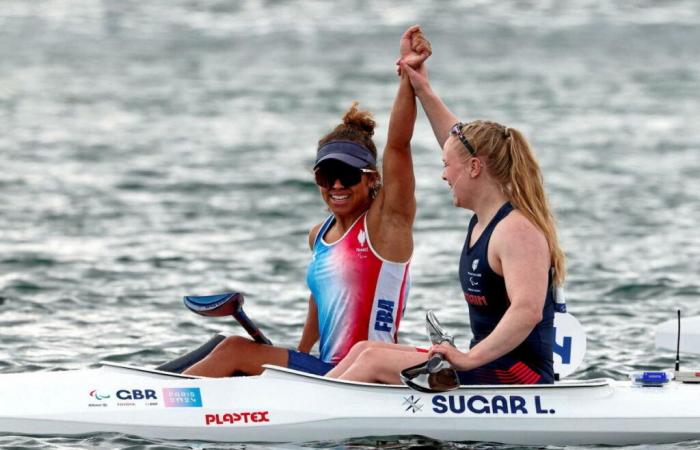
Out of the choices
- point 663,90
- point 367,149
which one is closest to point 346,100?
point 663,90

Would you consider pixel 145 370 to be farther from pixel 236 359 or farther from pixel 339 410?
pixel 339 410

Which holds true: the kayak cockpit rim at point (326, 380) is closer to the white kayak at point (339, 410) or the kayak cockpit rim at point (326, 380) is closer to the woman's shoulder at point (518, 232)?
the white kayak at point (339, 410)

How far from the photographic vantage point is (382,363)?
6.94m

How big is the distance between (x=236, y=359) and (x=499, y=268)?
1.51 meters

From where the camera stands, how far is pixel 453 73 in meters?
28.7

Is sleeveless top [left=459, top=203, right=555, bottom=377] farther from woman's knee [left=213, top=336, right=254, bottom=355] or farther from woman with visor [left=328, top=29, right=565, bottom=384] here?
woman's knee [left=213, top=336, right=254, bottom=355]

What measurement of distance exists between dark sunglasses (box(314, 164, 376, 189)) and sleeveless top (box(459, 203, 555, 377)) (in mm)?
615

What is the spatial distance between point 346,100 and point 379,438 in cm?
1914

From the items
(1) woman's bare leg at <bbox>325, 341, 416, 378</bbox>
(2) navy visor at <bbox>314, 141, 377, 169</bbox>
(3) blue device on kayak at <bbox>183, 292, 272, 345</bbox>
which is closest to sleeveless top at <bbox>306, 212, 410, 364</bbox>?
(1) woman's bare leg at <bbox>325, 341, 416, 378</bbox>

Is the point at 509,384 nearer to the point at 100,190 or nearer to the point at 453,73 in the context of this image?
the point at 100,190

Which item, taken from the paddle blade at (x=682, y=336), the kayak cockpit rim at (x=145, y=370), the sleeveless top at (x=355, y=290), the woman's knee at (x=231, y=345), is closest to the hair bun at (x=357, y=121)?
the sleeveless top at (x=355, y=290)

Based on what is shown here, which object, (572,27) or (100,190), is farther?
(572,27)

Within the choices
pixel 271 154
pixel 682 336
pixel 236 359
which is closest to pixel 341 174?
pixel 236 359

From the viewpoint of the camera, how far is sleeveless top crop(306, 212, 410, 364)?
7148mm
